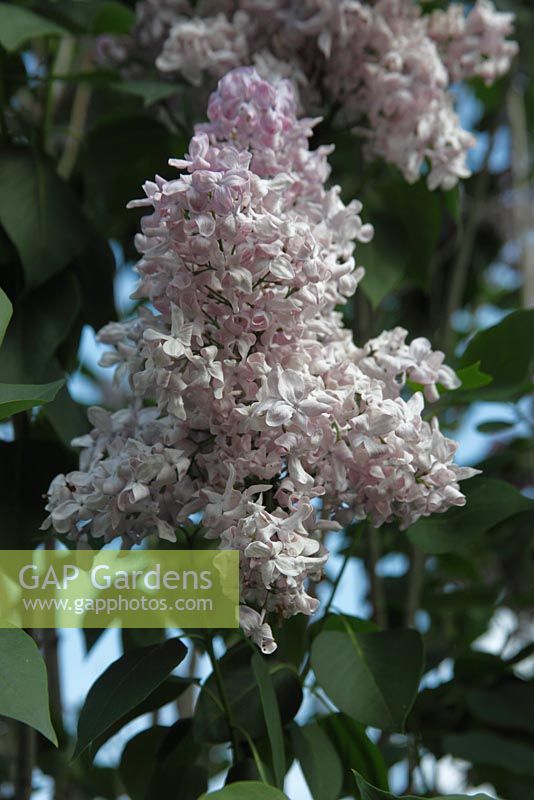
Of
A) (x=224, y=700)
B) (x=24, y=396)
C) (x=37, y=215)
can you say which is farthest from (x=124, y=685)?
(x=37, y=215)

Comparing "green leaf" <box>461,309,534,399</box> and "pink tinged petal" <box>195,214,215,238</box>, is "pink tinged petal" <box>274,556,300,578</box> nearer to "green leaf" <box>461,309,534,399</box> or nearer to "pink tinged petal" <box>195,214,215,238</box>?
"pink tinged petal" <box>195,214,215,238</box>

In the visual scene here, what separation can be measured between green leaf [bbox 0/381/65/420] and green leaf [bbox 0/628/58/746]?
131 millimetres

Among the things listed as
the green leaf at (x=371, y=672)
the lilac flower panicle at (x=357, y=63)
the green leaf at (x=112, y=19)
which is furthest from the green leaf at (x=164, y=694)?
the green leaf at (x=112, y=19)

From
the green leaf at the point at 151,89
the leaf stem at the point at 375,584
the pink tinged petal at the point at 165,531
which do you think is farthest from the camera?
the leaf stem at the point at 375,584

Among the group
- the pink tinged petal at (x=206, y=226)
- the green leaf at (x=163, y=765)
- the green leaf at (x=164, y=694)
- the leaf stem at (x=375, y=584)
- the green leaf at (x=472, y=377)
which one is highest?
the pink tinged petal at (x=206, y=226)

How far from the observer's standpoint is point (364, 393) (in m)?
0.61

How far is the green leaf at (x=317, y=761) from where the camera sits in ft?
2.32

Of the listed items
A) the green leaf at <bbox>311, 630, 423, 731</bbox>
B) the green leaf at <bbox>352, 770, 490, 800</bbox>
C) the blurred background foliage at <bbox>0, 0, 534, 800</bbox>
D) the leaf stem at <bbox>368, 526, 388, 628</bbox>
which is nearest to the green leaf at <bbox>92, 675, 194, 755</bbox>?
the blurred background foliage at <bbox>0, 0, 534, 800</bbox>

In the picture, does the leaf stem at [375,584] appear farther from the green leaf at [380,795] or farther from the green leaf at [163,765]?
the green leaf at [380,795]

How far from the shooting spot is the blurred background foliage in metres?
0.79

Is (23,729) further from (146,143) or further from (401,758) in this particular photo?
(146,143)

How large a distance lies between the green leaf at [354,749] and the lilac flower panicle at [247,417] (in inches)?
8.3

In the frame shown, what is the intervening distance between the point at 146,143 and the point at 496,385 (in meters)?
0.47

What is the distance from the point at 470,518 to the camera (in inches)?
30.4
